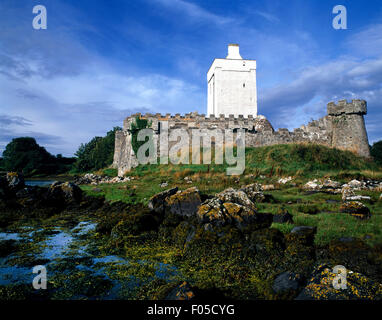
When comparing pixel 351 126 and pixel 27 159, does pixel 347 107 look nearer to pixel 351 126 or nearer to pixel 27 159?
pixel 351 126

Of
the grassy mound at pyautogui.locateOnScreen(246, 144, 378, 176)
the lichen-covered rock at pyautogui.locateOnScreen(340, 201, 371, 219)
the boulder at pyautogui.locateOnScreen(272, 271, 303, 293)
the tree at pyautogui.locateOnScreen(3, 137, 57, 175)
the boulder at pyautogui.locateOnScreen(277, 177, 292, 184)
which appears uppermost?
the tree at pyautogui.locateOnScreen(3, 137, 57, 175)

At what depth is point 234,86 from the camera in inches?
1725

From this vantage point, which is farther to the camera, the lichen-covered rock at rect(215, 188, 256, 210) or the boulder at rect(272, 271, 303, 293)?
the lichen-covered rock at rect(215, 188, 256, 210)

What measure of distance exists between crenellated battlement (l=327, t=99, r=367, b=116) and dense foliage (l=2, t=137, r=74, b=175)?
2632 inches

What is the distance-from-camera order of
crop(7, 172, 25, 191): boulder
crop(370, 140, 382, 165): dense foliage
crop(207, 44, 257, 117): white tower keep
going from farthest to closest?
crop(370, 140, 382, 165): dense foliage
crop(207, 44, 257, 117): white tower keep
crop(7, 172, 25, 191): boulder

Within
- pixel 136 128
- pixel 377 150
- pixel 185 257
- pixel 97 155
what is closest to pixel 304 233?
pixel 185 257

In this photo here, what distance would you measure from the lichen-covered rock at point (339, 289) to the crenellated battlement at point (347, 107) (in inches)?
1063

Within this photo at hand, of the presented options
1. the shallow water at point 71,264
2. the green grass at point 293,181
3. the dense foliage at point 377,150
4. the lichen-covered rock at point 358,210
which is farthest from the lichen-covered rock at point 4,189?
the dense foliage at point 377,150

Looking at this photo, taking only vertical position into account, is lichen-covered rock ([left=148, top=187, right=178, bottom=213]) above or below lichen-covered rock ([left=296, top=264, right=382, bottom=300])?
above

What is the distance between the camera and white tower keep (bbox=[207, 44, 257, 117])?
4338 centimetres

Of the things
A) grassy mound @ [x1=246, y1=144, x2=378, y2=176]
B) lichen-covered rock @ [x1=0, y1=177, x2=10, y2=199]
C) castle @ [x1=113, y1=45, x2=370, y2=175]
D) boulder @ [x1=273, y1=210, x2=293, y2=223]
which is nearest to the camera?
boulder @ [x1=273, y1=210, x2=293, y2=223]

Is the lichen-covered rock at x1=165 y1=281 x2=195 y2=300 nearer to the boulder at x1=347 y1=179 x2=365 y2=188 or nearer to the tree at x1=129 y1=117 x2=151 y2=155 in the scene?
the boulder at x1=347 y1=179 x2=365 y2=188

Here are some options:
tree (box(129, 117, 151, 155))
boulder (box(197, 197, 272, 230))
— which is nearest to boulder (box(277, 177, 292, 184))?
boulder (box(197, 197, 272, 230))

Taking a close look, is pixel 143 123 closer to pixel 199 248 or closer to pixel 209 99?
pixel 209 99
